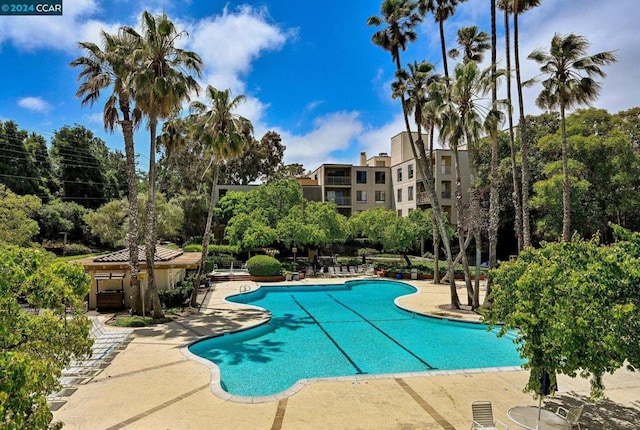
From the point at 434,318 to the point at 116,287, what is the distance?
14.1 meters

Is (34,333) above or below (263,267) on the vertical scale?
above

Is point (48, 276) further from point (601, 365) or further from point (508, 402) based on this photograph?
point (508, 402)

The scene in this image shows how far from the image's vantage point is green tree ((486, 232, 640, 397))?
524cm

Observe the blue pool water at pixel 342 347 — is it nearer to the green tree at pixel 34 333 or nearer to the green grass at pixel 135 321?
the green grass at pixel 135 321

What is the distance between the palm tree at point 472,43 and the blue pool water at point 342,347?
45.7ft

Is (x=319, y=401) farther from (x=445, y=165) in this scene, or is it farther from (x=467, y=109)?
(x=445, y=165)

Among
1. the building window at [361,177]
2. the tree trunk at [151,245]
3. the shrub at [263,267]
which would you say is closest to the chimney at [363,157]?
the building window at [361,177]

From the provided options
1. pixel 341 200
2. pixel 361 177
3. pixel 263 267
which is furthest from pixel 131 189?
pixel 361 177

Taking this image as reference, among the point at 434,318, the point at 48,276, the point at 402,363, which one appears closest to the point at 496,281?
the point at 402,363

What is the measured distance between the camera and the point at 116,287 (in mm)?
17516

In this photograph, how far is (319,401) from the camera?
8.30 meters

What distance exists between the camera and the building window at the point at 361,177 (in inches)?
1811

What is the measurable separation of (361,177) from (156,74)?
33100mm

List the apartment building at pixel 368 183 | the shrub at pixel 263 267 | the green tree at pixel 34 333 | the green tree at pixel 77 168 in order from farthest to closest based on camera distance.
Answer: the green tree at pixel 77 168
the apartment building at pixel 368 183
the shrub at pixel 263 267
the green tree at pixel 34 333
